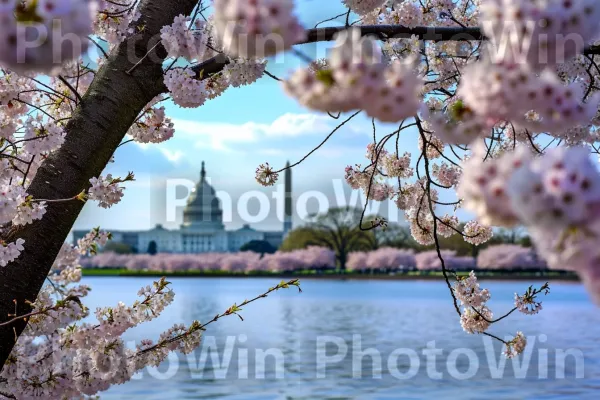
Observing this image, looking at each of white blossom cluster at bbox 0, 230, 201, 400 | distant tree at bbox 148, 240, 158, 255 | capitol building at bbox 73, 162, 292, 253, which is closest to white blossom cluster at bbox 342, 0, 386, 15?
white blossom cluster at bbox 0, 230, 201, 400

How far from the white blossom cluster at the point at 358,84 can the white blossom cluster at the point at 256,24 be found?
10 centimetres

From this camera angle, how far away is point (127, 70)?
3828 mm

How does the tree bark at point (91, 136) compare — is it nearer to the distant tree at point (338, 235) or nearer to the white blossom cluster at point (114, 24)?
the white blossom cluster at point (114, 24)

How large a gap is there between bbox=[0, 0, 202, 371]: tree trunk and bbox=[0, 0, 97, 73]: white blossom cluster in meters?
1.99

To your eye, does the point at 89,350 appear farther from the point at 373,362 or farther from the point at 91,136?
the point at 373,362

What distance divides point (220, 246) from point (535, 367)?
299ft

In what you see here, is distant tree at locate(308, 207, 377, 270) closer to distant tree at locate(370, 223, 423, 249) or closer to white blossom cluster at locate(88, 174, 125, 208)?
distant tree at locate(370, 223, 423, 249)

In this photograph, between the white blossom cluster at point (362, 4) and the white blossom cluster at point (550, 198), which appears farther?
the white blossom cluster at point (362, 4)

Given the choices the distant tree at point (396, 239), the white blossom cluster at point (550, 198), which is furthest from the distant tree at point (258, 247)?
the white blossom cluster at point (550, 198)

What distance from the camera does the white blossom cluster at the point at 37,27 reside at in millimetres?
1626

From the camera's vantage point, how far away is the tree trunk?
11.8 ft

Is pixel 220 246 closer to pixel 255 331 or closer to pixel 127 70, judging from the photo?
pixel 255 331

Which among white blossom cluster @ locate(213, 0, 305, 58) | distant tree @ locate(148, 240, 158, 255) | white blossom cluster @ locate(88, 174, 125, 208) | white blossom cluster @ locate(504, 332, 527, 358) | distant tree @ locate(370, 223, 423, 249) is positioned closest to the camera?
white blossom cluster @ locate(213, 0, 305, 58)

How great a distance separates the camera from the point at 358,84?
1602mm
